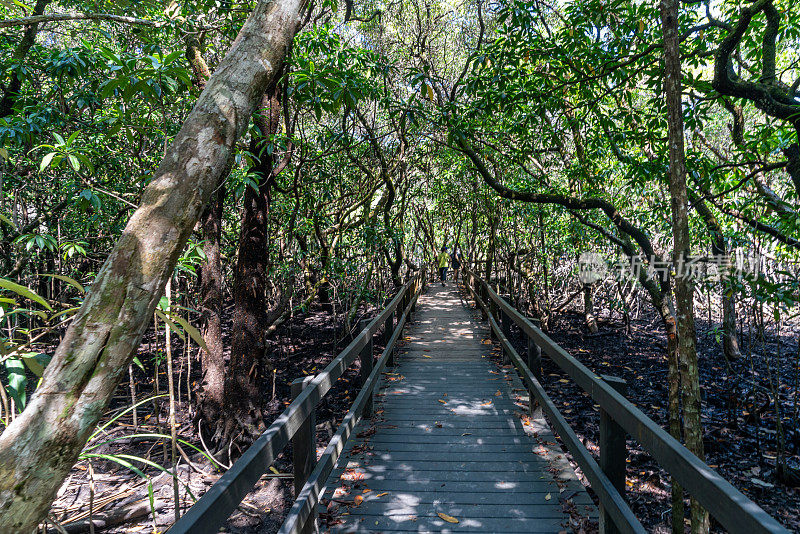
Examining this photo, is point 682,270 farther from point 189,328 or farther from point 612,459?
point 189,328

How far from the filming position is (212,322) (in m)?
6.03

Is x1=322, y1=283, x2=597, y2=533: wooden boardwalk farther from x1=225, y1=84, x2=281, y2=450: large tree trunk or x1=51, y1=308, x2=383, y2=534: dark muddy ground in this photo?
x1=225, y1=84, x2=281, y2=450: large tree trunk

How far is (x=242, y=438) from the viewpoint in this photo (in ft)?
18.5

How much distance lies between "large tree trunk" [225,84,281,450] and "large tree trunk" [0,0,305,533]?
4.04 m

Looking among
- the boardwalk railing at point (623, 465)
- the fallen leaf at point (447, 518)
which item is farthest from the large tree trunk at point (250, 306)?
the boardwalk railing at point (623, 465)

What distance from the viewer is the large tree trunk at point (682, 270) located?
9.84 feet

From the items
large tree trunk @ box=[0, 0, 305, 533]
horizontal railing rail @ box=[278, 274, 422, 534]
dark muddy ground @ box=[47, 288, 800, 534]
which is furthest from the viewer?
dark muddy ground @ box=[47, 288, 800, 534]

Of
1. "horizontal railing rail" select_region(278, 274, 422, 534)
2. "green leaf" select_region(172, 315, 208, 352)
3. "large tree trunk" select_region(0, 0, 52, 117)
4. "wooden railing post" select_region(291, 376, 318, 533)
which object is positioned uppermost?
"large tree trunk" select_region(0, 0, 52, 117)

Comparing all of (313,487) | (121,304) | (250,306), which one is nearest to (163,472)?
(250,306)

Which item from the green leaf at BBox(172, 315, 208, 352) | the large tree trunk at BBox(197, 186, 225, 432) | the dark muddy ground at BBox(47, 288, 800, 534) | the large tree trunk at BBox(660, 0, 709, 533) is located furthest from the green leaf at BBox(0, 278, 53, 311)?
the large tree trunk at BBox(197, 186, 225, 432)

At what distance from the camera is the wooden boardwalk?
3.27 meters

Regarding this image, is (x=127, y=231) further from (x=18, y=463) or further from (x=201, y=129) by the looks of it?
(x=18, y=463)

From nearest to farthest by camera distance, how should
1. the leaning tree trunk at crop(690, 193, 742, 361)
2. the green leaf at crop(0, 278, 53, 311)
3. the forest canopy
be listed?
1. the forest canopy
2. the green leaf at crop(0, 278, 53, 311)
3. the leaning tree trunk at crop(690, 193, 742, 361)

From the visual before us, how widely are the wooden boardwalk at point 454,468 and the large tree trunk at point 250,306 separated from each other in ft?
5.13
